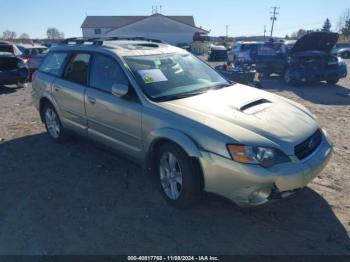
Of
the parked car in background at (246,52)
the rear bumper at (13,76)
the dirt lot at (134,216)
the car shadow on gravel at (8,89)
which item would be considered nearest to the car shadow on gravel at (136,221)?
the dirt lot at (134,216)

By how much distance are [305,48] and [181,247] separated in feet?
37.3

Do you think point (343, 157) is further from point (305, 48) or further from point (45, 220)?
point (305, 48)

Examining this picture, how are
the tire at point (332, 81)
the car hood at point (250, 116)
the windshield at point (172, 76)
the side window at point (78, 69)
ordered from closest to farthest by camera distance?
the car hood at point (250, 116)
the windshield at point (172, 76)
the side window at point (78, 69)
the tire at point (332, 81)

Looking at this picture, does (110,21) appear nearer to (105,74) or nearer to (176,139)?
(105,74)

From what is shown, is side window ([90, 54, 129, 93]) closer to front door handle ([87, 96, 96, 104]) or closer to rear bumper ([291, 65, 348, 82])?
front door handle ([87, 96, 96, 104])

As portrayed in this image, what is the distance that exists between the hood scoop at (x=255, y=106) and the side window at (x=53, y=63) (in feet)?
10.3

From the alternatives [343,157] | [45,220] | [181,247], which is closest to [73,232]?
[45,220]

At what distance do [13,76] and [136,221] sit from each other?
33.3 ft

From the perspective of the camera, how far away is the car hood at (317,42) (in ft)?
37.9

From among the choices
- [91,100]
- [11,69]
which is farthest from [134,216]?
[11,69]

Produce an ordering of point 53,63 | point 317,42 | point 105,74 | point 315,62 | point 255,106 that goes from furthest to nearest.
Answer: point 315,62 → point 317,42 → point 53,63 → point 105,74 → point 255,106

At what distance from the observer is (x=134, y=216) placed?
11.4ft

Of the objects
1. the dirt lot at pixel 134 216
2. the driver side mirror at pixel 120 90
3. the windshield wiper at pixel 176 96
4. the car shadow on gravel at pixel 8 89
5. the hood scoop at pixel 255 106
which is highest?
the driver side mirror at pixel 120 90

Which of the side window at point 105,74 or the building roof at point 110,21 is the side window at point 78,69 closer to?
the side window at point 105,74
